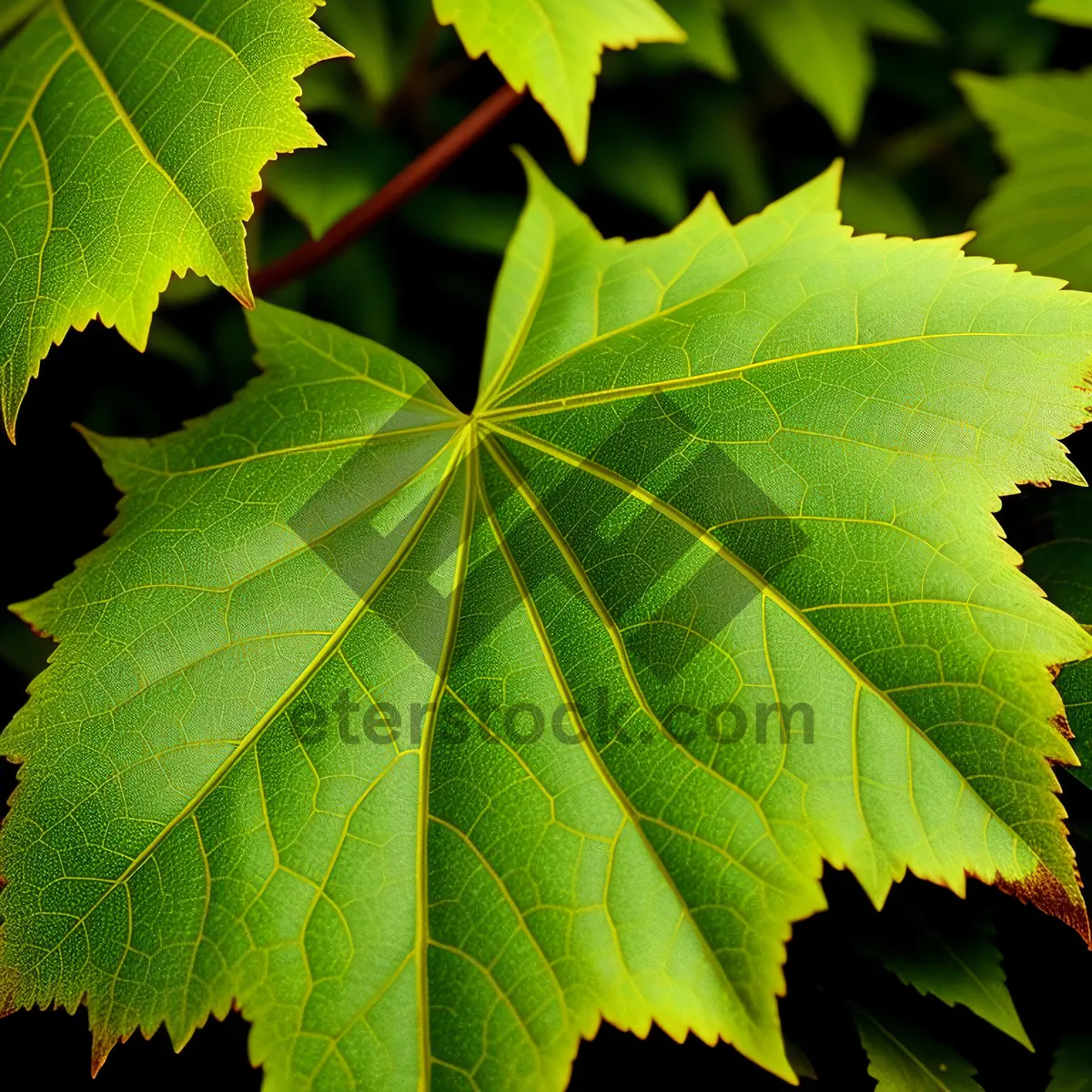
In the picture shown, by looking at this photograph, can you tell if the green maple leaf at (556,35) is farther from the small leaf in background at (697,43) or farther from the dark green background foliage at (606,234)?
the small leaf in background at (697,43)

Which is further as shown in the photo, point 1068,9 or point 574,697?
point 1068,9

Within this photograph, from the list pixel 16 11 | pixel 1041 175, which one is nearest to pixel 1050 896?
pixel 1041 175

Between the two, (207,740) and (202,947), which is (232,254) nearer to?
(207,740)

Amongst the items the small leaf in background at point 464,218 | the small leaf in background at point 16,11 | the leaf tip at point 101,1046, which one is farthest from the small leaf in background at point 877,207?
the leaf tip at point 101,1046

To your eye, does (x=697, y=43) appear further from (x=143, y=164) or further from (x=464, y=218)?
(x=143, y=164)

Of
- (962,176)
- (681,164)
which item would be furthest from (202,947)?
(962,176)

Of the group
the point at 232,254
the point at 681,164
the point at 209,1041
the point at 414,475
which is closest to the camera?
the point at 232,254
